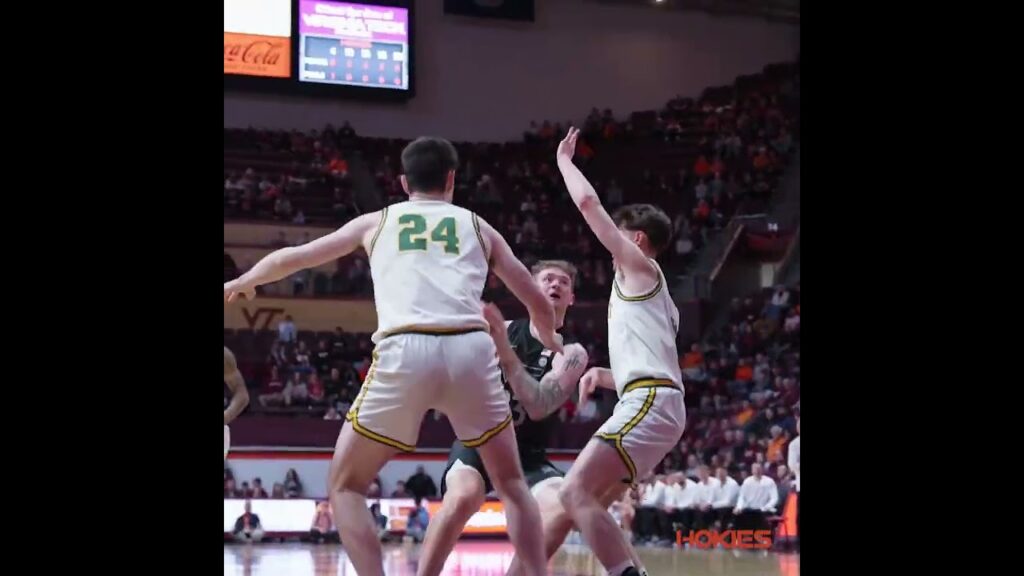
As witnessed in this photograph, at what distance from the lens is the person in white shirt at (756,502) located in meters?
16.6

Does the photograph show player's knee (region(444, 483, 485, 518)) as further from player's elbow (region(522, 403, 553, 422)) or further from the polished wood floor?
the polished wood floor

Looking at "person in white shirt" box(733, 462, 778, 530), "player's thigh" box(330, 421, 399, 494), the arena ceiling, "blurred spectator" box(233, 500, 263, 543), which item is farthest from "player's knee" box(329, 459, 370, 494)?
the arena ceiling

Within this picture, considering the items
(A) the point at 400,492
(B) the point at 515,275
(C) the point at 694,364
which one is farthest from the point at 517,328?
(C) the point at 694,364

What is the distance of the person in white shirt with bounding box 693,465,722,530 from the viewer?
1700 cm

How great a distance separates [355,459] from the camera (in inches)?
194

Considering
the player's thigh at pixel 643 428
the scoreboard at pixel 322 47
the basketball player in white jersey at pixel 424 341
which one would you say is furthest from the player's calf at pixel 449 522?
the scoreboard at pixel 322 47

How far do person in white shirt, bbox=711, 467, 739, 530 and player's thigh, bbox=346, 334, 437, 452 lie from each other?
12.7 meters

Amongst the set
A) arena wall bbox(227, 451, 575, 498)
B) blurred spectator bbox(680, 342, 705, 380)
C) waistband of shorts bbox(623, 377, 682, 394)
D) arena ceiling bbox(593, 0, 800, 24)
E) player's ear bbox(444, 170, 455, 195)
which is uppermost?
arena ceiling bbox(593, 0, 800, 24)

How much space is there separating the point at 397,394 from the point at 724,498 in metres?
12.9

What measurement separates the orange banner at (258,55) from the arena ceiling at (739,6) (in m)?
7.63

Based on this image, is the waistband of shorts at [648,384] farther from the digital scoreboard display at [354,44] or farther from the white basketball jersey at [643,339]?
the digital scoreboard display at [354,44]

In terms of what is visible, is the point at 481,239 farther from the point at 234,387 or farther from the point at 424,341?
the point at 234,387
